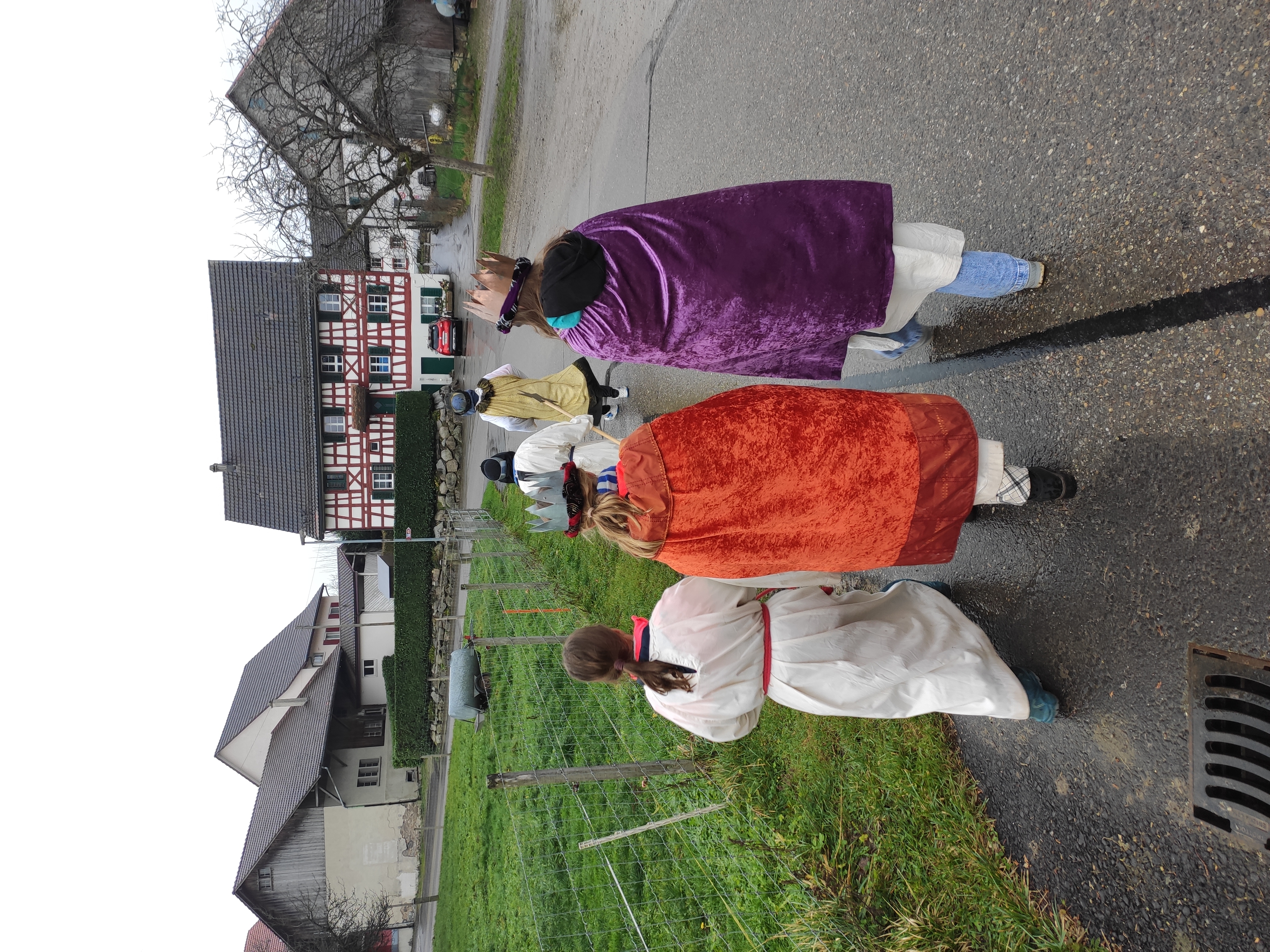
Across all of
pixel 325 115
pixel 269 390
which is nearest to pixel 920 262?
pixel 325 115

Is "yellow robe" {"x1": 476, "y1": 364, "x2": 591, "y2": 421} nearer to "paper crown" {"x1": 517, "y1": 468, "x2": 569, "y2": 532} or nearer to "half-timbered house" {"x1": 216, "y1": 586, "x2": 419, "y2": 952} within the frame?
"paper crown" {"x1": 517, "y1": 468, "x2": 569, "y2": 532}

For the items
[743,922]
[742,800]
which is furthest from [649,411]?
[743,922]

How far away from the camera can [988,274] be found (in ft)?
8.89

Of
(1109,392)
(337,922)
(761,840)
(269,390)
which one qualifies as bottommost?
(337,922)

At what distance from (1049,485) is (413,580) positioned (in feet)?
38.1

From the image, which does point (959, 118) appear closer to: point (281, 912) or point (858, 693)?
point (858, 693)

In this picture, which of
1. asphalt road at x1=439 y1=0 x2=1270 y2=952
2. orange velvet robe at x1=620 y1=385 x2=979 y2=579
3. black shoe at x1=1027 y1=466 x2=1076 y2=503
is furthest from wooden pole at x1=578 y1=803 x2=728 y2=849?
black shoe at x1=1027 y1=466 x2=1076 y2=503

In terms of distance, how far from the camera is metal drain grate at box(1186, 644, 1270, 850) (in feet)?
6.64

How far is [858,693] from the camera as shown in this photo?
8.35ft

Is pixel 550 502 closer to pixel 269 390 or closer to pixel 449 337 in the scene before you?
pixel 449 337

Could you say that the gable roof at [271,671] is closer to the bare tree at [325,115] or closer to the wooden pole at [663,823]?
the bare tree at [325,115]

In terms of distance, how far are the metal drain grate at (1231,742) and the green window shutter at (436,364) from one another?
2042cm

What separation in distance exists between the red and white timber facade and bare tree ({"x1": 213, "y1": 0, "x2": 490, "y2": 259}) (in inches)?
107

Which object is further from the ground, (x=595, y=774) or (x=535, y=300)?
(x=535, y=300)
